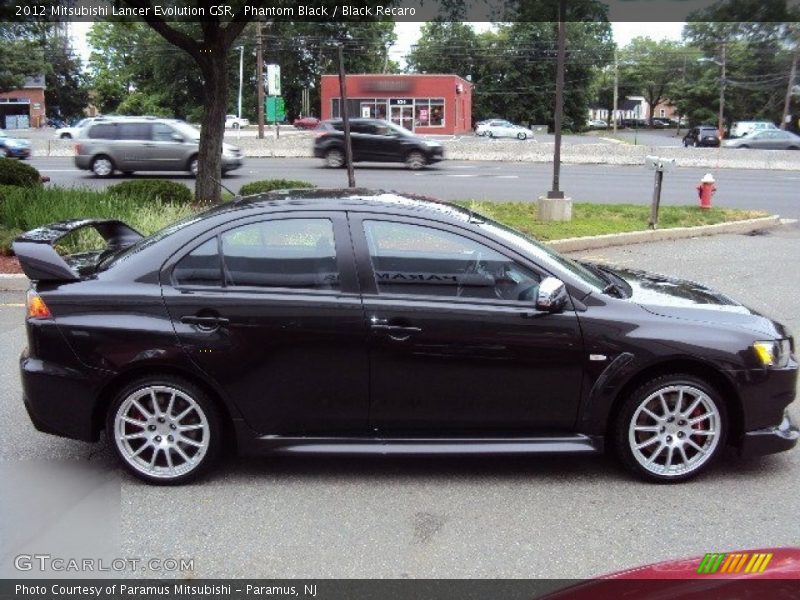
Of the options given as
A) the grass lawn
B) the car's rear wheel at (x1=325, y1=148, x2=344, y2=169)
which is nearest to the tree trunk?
the grass lawn

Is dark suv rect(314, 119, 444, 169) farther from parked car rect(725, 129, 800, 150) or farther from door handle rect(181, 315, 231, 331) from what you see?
door handle rect(181, 315, 231, 331)

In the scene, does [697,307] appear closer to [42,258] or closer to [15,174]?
[42,258]

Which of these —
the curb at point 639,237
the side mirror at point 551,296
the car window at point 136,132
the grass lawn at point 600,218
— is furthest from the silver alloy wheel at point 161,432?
the car window at point 136,132

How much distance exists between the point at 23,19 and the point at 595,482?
1348 cm

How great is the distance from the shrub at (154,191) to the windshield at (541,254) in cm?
967

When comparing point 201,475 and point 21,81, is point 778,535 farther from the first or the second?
point 21,81

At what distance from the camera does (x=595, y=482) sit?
4660 mm

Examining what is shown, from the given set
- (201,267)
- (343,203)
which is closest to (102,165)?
(201,267)

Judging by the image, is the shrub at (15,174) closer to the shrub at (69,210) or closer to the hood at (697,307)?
the shrub at (69,210)

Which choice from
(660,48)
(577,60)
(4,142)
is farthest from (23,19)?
(660,48)

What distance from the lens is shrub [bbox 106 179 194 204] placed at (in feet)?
44.5

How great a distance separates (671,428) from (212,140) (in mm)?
11160

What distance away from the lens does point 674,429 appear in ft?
14.9

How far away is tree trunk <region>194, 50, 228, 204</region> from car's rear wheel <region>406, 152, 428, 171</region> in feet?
47.8
